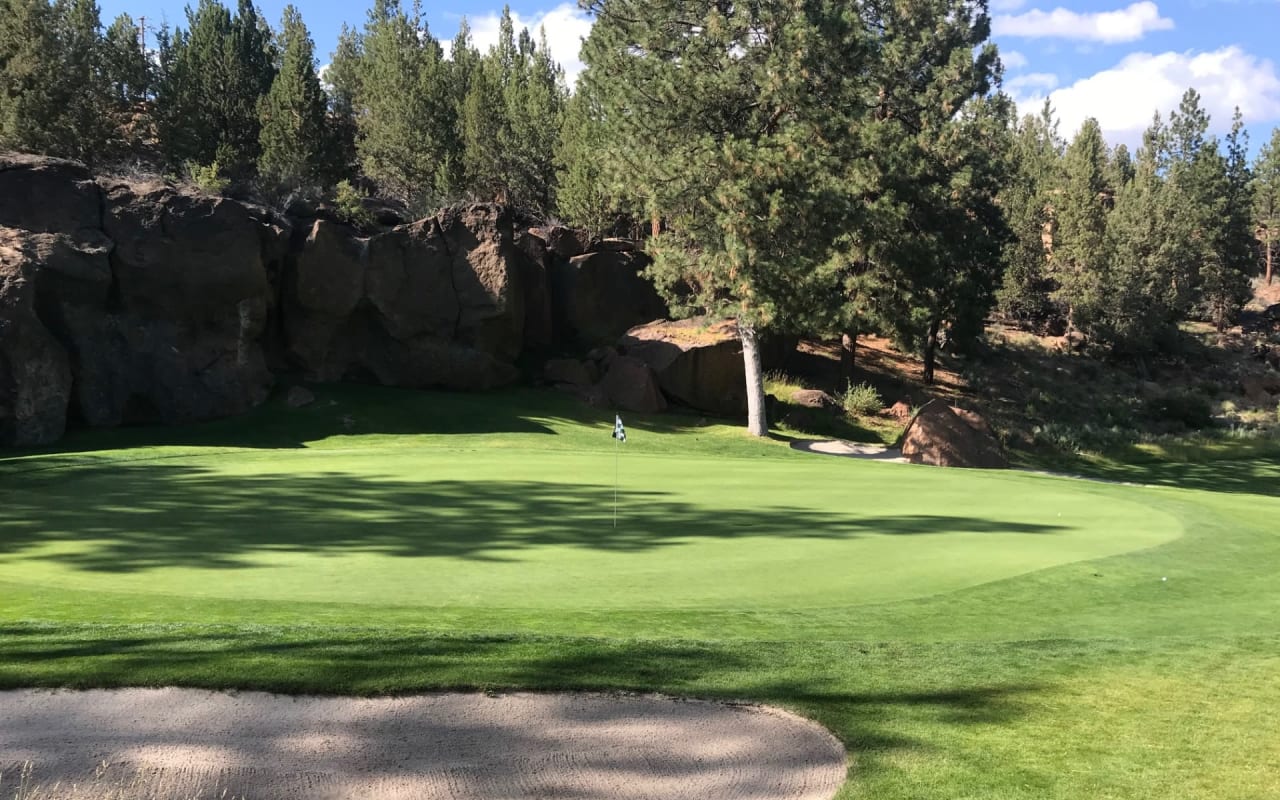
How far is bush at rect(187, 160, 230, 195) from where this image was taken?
29.1 meters

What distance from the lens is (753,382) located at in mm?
29109

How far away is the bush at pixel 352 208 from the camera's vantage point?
32.2 meters

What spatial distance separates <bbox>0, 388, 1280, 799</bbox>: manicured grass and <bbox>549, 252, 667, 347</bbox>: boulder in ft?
66.1

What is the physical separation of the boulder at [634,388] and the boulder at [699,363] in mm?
749

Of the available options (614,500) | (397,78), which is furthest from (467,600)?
(397,78)

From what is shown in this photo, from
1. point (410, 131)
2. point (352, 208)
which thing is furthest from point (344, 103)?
point (352, 208)

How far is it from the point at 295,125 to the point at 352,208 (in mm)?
13303

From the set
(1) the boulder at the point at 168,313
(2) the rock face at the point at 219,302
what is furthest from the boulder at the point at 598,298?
(1) the boulder at the point at 168,313

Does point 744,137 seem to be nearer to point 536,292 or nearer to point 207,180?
point 536,292

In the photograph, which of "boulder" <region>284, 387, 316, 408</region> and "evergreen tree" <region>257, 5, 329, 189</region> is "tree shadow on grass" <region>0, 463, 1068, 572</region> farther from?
"evergreen tree" <region>257, 5, 329, 189</region>

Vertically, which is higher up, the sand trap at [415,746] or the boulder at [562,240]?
the boulder at [562,240]

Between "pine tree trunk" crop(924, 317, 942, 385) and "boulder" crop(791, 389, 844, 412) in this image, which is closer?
"boulder" crop(791, 389, 844, 412)

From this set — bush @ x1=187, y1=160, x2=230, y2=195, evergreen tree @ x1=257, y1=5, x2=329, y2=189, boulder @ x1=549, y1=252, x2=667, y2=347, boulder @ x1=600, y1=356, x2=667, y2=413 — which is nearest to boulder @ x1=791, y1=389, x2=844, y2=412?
boulder @ x1=600, y1=356, x2=667, y2=413

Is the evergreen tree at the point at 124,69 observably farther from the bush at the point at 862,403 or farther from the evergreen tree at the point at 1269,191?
the evergreen tree at the point at 1269,191
